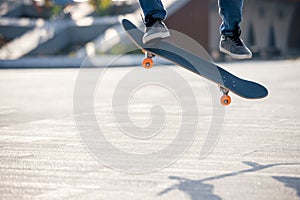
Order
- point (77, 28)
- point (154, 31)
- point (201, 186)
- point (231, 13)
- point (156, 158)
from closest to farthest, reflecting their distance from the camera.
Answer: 1. point (201, 186)
2. point (156, 158)
3. point (154, 31)
4. point (231, 13)
5. point (77, 28)

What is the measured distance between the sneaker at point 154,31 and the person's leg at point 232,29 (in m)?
0.54

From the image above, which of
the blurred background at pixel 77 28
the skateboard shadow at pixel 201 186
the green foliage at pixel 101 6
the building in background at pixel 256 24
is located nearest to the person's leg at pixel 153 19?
the skateboard shadow at pixel 201 186

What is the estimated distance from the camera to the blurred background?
26.1 m

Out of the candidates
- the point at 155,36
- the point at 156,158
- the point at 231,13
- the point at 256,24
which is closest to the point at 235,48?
the point at 231,13

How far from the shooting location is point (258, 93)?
15.0 feet

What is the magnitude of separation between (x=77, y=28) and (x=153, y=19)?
27.4 metres

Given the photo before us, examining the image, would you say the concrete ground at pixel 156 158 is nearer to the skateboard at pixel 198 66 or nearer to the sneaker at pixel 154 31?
the skateboard at pixel 198 66

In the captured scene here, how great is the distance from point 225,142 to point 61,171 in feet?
5.28

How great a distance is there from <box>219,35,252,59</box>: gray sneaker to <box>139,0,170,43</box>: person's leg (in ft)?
1.86

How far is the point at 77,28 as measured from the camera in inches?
1243

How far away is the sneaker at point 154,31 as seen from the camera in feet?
15.1

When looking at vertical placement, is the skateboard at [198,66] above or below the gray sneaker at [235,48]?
below

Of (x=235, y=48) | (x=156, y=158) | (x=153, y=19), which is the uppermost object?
(x=153, y=19)

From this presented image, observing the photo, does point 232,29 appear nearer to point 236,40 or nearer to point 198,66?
point 236,40
